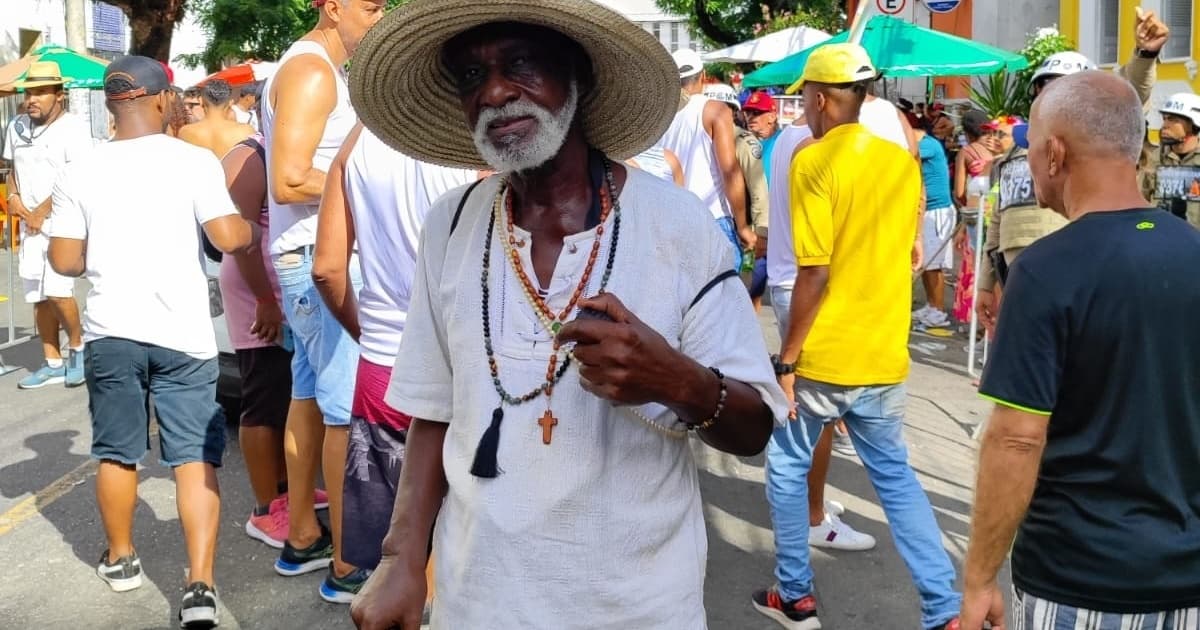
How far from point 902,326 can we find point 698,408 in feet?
8.27

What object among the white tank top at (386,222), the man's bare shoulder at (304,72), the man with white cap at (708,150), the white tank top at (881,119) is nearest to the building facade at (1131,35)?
the white tank top at (881,119)

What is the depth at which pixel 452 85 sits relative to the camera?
7.88 ft

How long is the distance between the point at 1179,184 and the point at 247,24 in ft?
70.3

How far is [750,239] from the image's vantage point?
6949mm

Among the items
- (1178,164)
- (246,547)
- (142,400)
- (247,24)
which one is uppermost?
(247,24)

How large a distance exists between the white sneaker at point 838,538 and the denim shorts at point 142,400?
2.53m

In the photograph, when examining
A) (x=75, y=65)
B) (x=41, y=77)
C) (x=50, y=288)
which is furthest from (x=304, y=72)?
(x=75, y=65)

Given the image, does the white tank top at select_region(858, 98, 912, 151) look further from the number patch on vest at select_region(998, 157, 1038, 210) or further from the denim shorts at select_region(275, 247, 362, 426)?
the denim shorts at select_region(275, 247, 362, 426)

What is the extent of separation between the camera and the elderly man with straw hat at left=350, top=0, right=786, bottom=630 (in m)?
1.94

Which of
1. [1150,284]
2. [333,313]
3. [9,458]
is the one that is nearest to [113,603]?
[333,313]

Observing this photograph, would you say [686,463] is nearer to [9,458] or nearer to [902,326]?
[902,326]

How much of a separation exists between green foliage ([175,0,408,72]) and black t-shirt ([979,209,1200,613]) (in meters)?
23.0

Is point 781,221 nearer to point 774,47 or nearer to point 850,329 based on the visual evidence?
point 850,329

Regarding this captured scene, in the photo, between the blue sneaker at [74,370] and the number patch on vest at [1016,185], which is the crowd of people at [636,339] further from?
the blue sneaker at [74,370]
